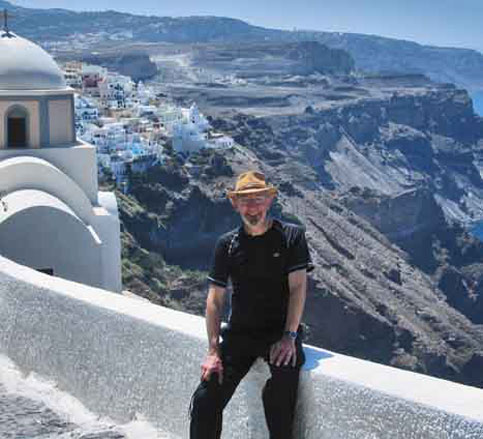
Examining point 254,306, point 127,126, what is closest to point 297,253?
point 254,306

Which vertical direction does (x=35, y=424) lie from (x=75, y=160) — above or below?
below

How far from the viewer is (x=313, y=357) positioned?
4172 mm

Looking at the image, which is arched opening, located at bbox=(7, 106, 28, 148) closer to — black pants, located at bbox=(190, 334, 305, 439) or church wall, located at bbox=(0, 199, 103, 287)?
church wall, located at bbox=(0, 199, 103, 287)

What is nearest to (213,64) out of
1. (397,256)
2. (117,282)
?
(397,256)

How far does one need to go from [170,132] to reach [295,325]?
191 ft

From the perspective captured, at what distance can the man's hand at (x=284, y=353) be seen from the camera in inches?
159

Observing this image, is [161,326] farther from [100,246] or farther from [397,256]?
[397,256]

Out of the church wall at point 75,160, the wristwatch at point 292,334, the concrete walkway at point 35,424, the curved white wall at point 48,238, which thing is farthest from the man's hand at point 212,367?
the church wall at point 75,160

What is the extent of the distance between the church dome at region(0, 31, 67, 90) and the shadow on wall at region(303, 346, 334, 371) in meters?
8.84

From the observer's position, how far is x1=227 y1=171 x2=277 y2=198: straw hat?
4188 mm

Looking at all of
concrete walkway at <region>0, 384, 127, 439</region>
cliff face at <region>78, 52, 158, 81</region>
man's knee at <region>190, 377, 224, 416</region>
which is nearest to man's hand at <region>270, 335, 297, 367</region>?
man's knee at <region>190, 377, 224, 416</region>

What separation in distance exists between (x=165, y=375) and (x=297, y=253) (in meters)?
1.10

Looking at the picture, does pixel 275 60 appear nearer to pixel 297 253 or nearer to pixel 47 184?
pixel 47 184

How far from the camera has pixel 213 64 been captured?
171 m
